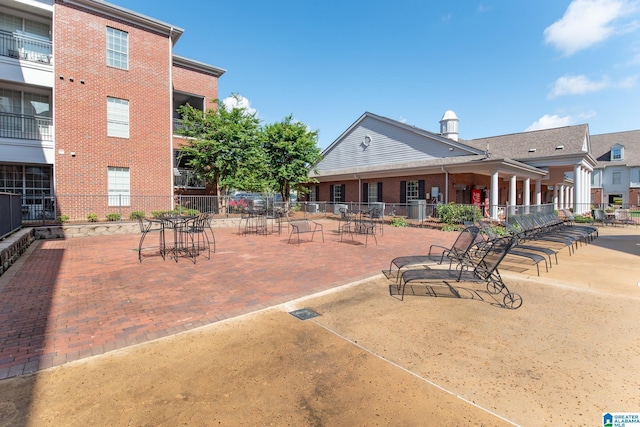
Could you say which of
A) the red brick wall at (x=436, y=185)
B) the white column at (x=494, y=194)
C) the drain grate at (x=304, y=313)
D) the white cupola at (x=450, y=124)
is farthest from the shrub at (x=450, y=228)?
the white cupola at (x=450, y=124)

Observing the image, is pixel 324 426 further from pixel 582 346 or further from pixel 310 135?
pixel 310 135

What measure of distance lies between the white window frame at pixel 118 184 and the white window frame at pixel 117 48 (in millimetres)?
5460

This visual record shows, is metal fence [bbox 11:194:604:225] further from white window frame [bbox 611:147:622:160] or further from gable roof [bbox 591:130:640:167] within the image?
white window frame [bbox 611:147:622:160]

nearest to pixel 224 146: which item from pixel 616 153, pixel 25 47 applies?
pixel 25 47

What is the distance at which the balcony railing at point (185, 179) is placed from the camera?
2009cm

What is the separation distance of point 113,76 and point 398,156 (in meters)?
19.3

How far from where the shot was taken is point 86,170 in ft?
50.5

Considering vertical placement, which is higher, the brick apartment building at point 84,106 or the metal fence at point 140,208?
the brick apartment building at point 84,106

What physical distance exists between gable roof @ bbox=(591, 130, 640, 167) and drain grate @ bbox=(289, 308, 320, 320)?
2230 inches

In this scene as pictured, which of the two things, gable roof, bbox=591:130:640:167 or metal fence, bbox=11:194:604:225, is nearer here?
metal fence, bbox=11:194:604:225

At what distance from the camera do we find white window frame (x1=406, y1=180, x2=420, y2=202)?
884 inches

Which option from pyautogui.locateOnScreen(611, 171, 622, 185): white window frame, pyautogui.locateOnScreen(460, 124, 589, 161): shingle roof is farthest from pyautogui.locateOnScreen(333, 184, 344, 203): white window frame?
pyautogui.locateOnScreen(611, 171, 622, 185): white window frame

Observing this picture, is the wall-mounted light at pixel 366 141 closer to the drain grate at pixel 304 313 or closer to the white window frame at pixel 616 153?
the drain grate at pixel 304 313

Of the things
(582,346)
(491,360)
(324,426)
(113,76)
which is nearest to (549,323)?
(582,346)
